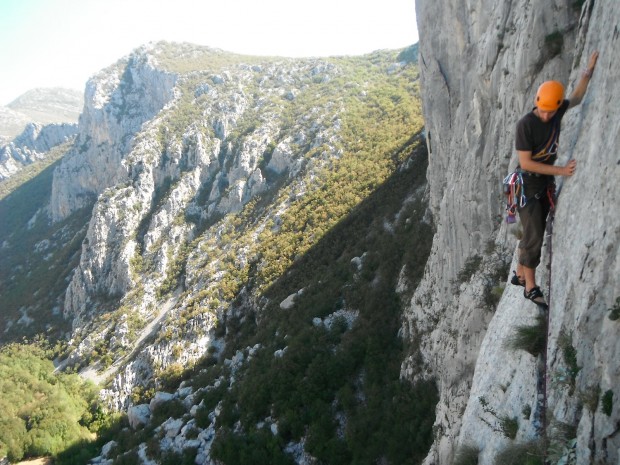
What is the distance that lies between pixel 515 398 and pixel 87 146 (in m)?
154

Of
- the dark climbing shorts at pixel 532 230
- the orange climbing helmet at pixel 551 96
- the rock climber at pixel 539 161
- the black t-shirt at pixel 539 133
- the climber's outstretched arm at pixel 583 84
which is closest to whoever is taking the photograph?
the orange climbing helmet at pixel 551 96

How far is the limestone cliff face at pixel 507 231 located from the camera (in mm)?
4930

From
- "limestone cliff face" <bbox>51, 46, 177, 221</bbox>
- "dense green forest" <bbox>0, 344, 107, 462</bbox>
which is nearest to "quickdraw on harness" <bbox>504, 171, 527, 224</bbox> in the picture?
"dense green forest" <bbox>0, 344, 107, 462</bbox>

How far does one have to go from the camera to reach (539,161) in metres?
6.26

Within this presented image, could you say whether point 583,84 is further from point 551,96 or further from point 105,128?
point 105,128

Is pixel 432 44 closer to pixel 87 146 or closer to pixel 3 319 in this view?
pixel 3 319

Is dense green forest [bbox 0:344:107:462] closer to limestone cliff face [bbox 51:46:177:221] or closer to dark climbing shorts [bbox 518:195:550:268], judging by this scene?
dark climbing shorts [bbox 518:195:550:268]

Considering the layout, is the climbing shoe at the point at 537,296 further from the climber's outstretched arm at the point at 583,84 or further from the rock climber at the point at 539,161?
the climber's outstretched arm at the point at 583,84

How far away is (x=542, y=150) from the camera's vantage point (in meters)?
6.09

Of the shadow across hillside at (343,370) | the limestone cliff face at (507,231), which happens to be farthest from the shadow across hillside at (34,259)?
the limestone cliff face at (507,231)

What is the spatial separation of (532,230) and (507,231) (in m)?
5.58

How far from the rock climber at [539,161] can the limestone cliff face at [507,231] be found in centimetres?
22

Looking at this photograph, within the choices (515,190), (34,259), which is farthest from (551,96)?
(34,259)

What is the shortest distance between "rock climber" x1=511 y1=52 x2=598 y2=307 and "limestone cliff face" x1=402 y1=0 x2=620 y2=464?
0.71 feet
